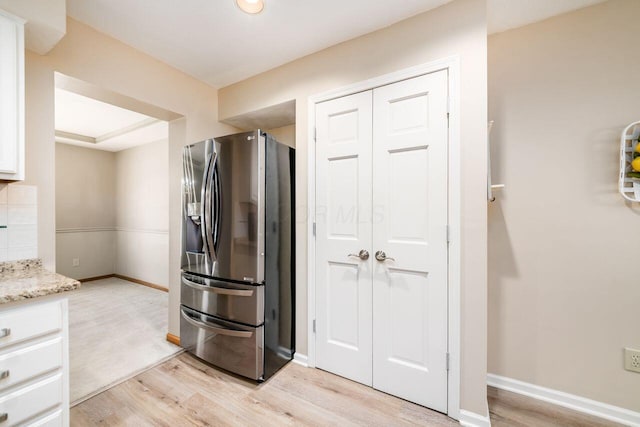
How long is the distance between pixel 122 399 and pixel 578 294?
3.09 meters

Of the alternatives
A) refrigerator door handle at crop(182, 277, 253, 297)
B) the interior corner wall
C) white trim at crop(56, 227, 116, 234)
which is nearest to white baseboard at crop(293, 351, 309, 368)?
refrigerator door handle at crop(182, 277, 253, 297)

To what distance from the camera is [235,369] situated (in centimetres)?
194

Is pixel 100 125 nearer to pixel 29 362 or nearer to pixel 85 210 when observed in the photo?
pixel 85 210

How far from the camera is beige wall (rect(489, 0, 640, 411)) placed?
1536 mm

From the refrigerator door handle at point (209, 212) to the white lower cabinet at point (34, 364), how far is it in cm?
89

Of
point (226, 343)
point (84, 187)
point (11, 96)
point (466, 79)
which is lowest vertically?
point (226, 343)

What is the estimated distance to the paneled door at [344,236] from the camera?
6.08 ft

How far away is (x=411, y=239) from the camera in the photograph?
1.70 meters

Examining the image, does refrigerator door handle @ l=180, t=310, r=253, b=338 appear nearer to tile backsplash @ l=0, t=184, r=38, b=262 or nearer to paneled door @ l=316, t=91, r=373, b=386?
paneled door @ l=316, t=91, r=373, b=386

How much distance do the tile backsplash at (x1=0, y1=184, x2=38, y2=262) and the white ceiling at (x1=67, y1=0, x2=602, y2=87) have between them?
1.21 meters

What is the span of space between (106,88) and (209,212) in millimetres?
1164

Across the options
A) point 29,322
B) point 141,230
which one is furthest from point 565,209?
point 141,230

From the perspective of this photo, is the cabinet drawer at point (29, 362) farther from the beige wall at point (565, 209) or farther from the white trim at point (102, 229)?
the white trim at point (102, 229)

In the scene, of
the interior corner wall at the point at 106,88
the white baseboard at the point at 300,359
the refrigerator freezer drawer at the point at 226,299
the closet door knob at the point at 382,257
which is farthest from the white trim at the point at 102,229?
the closet door knob at the point at 382,257
